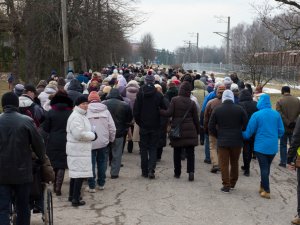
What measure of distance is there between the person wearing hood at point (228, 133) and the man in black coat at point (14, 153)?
12.8 feet

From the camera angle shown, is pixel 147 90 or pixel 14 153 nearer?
pixel 14 153

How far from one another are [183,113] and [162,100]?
522 millimetres

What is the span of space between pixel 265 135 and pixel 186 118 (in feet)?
5.67

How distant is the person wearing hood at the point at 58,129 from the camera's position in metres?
7.73

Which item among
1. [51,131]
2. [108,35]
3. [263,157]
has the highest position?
[108,35]

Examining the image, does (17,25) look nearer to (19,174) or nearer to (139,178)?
(139,178)

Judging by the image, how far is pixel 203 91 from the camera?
52.5 feet

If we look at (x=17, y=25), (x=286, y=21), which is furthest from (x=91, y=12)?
(x=286, y=21)

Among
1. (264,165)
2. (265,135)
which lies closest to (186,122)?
(265,135)

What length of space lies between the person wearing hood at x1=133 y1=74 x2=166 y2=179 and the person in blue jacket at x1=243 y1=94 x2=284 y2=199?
188cm


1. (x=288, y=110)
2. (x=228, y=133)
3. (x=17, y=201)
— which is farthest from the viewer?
(x=288, y=110)

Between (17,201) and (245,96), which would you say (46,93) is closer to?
(245,96)

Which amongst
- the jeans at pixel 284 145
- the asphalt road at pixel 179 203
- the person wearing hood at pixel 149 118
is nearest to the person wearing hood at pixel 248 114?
the asphalt road at pixel 179 203

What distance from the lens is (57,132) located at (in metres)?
7.77
